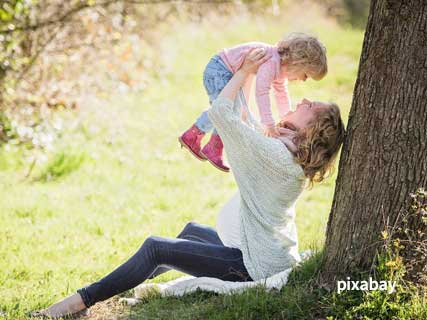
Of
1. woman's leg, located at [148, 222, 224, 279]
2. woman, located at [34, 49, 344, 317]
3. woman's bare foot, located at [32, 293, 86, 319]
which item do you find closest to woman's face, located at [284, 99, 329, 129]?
woman, located at [34, 49, 344, 317]

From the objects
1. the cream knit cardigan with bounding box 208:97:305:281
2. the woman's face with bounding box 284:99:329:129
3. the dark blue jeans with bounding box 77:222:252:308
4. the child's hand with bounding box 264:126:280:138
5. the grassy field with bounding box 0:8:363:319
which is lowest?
the grassy field with bounding box 0:8:363:319

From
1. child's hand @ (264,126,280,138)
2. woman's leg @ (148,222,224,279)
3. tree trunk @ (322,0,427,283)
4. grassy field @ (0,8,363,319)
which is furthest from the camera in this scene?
woman's leg @ (148,222,224,279)

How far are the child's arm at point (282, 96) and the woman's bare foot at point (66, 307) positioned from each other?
149 centimetres

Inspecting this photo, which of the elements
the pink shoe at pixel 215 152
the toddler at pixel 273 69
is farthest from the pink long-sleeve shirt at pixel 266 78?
the pink shoe at pixel 215 152

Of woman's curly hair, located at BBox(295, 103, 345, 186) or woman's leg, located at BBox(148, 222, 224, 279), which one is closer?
woman's curly hair, located at BBox(295, 103, 345, 186)

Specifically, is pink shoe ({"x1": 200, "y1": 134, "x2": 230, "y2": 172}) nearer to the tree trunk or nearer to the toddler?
the toddler

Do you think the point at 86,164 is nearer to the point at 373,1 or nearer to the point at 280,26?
the point at 373,1

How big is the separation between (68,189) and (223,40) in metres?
6.84

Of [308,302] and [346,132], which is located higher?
[346,132]

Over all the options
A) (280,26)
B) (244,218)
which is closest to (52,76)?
(244,218)

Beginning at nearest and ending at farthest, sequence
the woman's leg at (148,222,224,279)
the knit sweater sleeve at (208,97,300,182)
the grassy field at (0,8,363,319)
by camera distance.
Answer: the knit sweater sleeve at (208,97,300,182) → the grassy field at (0,8,363,319) → the woman's leg at (148,222,224,279)

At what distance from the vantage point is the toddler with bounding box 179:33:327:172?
3707 millimetres

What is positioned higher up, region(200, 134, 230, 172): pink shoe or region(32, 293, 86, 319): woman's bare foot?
region(200, 134, 230, 172): pink shoe

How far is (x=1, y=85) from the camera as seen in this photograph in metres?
6.72
